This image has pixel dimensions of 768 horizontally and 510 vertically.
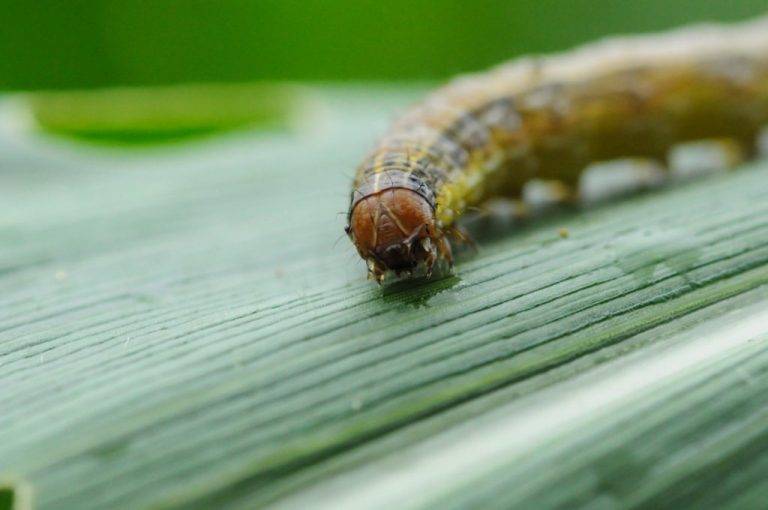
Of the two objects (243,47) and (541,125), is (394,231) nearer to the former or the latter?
(541,125)

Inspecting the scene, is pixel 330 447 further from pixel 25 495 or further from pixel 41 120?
pixel 41 120

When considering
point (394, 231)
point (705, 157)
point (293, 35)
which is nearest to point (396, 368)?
point (394, 231)

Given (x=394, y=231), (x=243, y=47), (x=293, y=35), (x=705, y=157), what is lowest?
(x=394, y=231)

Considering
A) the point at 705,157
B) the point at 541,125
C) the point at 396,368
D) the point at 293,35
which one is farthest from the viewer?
the point at 293,35

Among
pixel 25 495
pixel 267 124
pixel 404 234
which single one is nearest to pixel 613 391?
pixel 404 234

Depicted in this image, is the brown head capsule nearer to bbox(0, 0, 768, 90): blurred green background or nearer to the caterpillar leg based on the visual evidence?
the caterpillar leg

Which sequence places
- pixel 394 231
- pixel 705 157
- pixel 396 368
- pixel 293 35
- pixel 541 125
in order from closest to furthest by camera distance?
1. pixel 396 368
2. pixel 394 231
3. pixel 541 125
4. pixel 705 157
5. pixel 293 35
